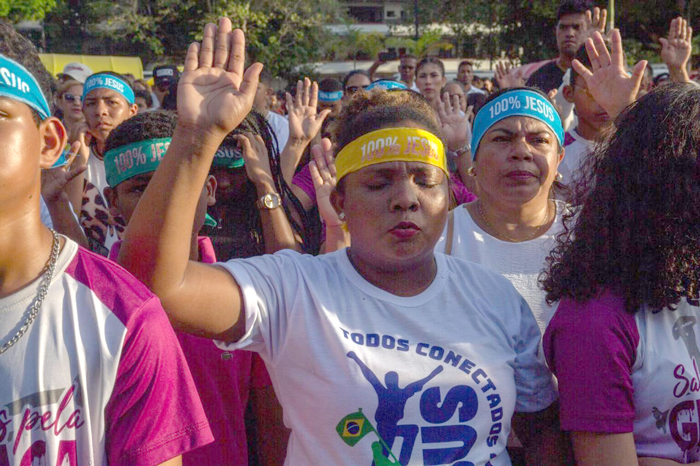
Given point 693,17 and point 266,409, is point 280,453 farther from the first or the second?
point 693,17

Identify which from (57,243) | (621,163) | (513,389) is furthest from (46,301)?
(621,163)

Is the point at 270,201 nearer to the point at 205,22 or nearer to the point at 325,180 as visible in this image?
the point at 325,180

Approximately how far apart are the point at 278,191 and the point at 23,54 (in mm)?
2067

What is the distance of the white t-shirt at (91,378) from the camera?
155 centimetres

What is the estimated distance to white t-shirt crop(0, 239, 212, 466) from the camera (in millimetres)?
1554

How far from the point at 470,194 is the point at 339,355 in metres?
2.29

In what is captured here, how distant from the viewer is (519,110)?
321cm

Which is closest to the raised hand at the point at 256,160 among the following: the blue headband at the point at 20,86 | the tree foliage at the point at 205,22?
the blue headband at the point at 20,86

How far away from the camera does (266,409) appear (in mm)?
2564

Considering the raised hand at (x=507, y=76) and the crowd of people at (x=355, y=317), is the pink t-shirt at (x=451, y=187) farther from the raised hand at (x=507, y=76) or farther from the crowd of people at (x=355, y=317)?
the raised hand at (x=507, y=76)

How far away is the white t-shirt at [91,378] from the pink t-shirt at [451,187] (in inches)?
90.3

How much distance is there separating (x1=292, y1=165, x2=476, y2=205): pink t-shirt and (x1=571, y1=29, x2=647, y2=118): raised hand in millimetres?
921

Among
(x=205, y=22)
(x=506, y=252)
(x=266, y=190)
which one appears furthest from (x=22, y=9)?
(x=506, y=252)

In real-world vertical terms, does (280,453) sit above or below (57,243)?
below
